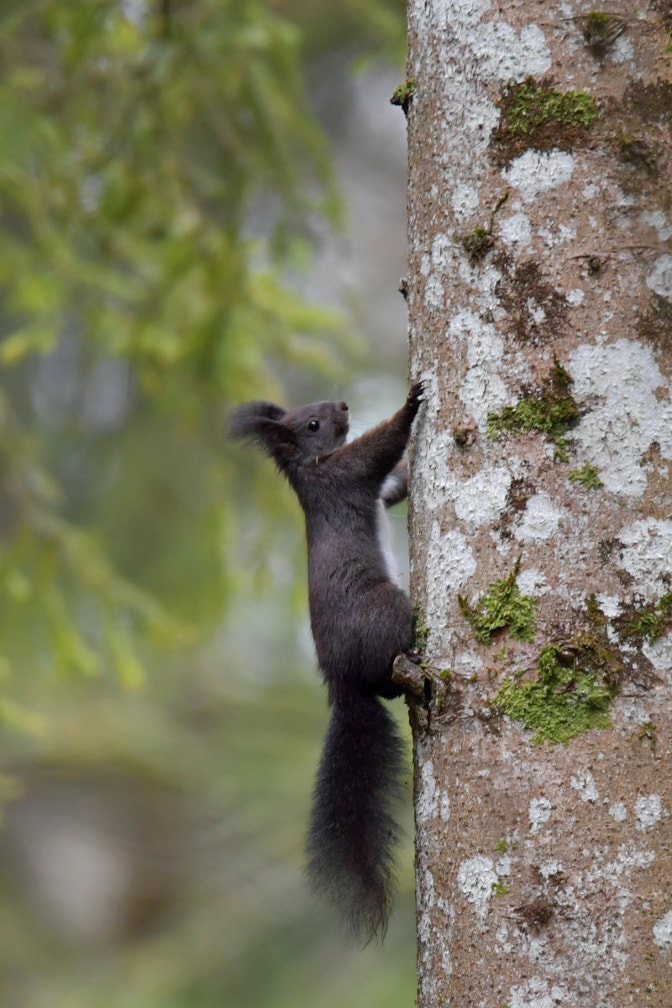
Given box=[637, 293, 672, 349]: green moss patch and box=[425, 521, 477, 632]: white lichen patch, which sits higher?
box=[637, 293, 672, 349]: green moss patch

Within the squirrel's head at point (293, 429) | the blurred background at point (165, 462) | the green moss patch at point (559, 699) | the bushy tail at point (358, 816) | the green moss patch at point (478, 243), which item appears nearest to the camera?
the green moss patch at point (559, 699)

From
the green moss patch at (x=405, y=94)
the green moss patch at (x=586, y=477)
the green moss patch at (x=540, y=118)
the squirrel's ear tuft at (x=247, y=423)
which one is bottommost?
the green moss patch at (x=586, y=477)

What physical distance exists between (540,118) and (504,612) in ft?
2.88

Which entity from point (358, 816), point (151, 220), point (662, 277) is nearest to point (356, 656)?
point (358, 816)

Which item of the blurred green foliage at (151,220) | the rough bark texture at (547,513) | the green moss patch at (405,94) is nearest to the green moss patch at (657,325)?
the rough bark texture at (547,513)

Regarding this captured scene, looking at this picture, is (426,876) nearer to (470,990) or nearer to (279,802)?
(470,990)

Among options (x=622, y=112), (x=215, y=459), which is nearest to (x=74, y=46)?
(x=215, y=459)

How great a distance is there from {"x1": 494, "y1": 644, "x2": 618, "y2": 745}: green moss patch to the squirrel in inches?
16.8

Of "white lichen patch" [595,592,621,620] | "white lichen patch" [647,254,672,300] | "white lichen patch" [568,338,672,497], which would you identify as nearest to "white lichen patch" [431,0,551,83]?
"white lichen patch" [647,254,672,300]

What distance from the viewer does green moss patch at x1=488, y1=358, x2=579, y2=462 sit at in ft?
6.09

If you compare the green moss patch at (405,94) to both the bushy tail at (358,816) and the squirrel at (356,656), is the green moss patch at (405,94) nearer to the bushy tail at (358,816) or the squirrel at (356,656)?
the squirrel at (356,656)

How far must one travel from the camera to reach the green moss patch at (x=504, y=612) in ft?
5.98

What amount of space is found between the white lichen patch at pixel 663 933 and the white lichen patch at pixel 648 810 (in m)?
0.14

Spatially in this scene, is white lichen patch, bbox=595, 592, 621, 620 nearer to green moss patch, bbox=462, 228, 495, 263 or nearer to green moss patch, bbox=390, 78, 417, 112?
green moss patch, bbox=462, 228, 495, 263
